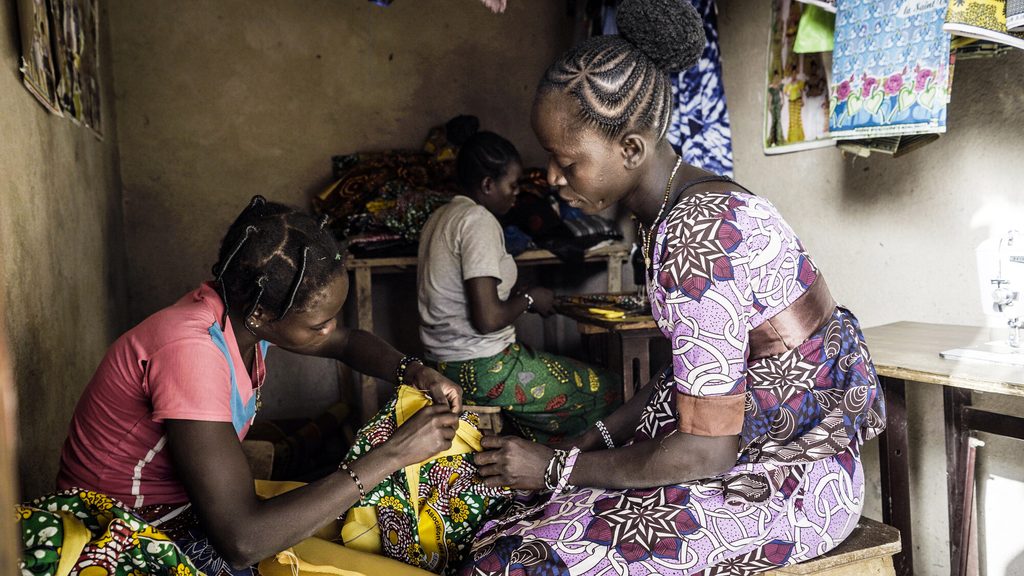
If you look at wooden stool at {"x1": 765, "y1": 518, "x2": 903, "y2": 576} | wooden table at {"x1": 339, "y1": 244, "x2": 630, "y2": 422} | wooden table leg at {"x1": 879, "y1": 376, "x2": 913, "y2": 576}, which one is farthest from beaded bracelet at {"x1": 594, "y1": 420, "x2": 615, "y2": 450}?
wooden table at {"x1": 339, "y1": 244, "x2": 630, "y2": 422}

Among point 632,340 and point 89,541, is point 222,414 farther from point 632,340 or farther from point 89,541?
point 632,340

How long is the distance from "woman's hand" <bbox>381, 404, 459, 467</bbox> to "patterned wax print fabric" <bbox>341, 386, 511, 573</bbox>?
107 mm

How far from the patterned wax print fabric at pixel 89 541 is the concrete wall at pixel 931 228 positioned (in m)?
2.69

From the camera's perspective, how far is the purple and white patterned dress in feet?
4.71

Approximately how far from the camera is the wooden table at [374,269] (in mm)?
4273

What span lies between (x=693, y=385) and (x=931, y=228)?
6.63ft

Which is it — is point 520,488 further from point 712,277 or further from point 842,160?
point 842,160

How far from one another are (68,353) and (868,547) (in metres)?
2.53

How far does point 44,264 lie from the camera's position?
2332 millimetres

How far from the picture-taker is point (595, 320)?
327 cm

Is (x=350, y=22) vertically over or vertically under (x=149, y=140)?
over

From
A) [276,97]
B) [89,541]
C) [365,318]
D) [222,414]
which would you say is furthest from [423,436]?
[276,97]

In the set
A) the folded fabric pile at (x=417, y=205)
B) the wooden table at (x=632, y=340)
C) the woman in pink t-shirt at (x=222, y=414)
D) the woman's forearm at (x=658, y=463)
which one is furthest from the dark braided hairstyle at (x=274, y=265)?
the folded fabric pile at (x=417, y=205)

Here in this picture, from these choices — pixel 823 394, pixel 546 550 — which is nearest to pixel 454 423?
pixel 546 550
